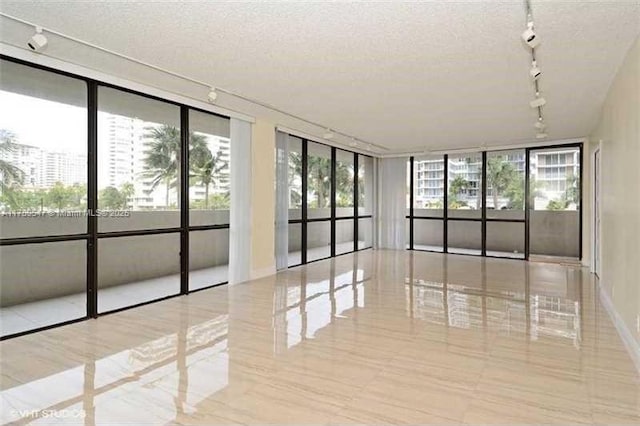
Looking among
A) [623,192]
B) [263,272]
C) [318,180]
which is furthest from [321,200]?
[623,192]

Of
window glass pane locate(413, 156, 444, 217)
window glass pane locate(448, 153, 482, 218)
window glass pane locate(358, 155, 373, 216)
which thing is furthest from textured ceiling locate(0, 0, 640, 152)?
window glass pane locate(358, 155, 373, 216)

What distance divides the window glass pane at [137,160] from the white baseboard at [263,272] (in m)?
1.71

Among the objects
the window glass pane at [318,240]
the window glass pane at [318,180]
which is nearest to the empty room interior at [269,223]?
the window glass pane at [318,180]

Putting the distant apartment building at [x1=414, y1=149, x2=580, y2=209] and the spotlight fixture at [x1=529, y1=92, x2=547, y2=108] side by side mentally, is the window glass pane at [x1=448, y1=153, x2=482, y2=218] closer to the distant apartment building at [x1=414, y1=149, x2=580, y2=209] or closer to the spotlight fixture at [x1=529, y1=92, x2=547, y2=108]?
the distant apartment building at [x1=414, y1=149, x2=580, y2=209]

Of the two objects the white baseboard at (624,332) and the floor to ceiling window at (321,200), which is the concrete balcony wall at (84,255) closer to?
the floor to ceiling window at (321,200)

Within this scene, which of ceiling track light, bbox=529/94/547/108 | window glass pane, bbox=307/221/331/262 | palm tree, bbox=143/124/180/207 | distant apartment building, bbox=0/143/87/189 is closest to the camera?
distant apartment building, bbox=0/143/87/189

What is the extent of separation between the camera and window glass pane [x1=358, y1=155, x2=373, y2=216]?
10750 millimetres

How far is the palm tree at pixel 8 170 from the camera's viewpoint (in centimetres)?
375

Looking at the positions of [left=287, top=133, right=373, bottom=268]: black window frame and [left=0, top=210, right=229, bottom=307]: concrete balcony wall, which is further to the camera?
[left=287, top=133, right=373, bottom=268]: black window frame

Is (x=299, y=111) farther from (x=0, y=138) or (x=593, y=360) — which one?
(x=593, y=360)

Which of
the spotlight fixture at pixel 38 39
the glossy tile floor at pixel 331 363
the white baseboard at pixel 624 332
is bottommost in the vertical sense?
the glossy tile floor at pixel 331 363

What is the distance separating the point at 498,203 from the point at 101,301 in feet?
28.2

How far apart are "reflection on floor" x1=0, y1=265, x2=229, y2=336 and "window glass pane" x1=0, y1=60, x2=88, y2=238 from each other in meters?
0.79

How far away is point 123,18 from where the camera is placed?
10.2 feet
